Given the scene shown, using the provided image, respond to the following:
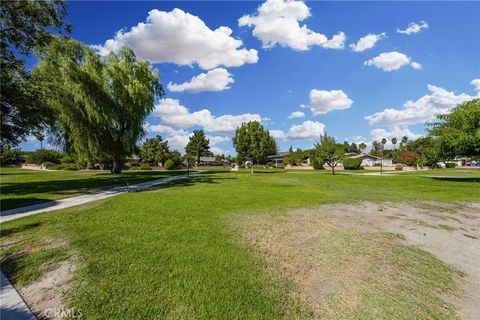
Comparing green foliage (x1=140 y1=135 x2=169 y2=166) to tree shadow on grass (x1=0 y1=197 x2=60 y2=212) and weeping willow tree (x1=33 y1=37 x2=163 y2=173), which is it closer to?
weeping willow tree (x1=33 y1=37 x2=163 y2=173)

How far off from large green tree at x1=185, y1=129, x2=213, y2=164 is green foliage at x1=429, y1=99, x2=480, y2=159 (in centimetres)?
7122

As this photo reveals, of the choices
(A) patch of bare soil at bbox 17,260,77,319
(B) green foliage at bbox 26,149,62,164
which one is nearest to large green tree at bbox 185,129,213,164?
(B) green foliage at bbox 26,149,62,164

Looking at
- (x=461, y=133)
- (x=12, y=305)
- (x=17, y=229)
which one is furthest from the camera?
(x=461, y=133)

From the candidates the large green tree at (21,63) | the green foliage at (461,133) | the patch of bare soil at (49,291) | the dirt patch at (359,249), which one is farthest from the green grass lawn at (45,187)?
the green foliage at (461,133)

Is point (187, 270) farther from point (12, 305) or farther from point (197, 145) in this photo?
point (197, 145)

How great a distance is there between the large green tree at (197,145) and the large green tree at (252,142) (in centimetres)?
4639

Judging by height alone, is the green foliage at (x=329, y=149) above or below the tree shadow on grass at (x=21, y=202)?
above

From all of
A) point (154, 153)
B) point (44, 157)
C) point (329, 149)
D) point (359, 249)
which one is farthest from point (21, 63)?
point (44, 157)

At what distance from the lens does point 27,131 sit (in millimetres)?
13680

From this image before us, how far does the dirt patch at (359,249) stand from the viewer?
391cm

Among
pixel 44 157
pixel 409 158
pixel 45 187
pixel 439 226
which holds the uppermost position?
pixel 44 157

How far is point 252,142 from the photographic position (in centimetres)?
4188

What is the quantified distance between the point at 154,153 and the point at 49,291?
60.5 meters

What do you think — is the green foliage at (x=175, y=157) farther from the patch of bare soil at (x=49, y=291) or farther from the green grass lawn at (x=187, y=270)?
the patch of bare soil at (x=49, y=291)
